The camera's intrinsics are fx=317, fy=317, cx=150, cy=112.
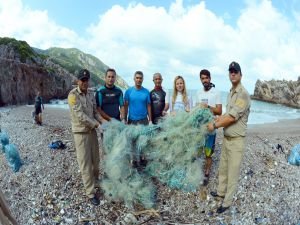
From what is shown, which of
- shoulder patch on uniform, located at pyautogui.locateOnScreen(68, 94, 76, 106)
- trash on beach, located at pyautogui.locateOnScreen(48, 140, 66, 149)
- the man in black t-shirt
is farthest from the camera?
trash on beach, located at pyautogui.locateOnScreen(48, 140, 66, 149)

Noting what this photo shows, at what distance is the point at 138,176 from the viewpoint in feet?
19.0

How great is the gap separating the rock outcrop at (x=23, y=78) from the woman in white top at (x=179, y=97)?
23.5m

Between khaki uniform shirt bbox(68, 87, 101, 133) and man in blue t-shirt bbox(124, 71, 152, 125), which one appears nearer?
khaki uniform shirt bbox(68, 87, 101, 133)

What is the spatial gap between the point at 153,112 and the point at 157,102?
8.8 inches

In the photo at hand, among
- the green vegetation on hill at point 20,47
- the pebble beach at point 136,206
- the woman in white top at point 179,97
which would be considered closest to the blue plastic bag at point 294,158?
the pebble beach at point 136,206

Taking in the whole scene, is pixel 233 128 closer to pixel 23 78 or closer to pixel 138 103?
pixel 138 103

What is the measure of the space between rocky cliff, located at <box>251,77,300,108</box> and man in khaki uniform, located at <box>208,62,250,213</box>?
5368cm

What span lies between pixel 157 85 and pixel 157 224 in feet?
8.83

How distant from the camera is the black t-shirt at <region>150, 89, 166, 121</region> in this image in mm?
6426

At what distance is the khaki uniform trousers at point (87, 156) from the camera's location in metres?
5.67

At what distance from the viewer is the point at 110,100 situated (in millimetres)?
6145

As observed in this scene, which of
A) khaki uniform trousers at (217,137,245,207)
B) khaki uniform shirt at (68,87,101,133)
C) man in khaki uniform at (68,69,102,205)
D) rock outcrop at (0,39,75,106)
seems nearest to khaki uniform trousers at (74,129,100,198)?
man in khaki uniform at (68,69,102,205)

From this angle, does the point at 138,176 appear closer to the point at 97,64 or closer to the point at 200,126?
the point at 200,126

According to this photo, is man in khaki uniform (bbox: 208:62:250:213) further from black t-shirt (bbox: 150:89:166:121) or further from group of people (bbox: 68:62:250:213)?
black t-shirt (bbox: 150:89:166:121)
